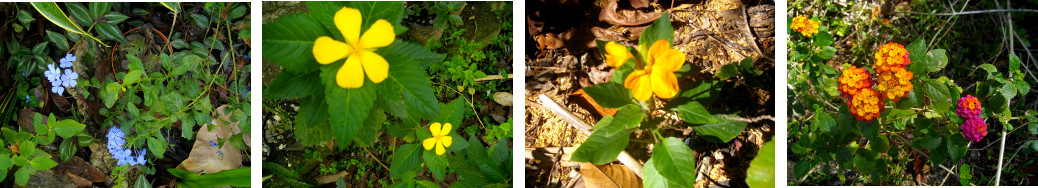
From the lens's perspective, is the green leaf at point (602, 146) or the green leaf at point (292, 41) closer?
the green leaf at point (292, 41)

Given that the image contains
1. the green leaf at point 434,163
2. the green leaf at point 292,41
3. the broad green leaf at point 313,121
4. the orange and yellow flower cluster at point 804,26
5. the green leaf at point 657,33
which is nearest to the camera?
the green leaf at point 292,41

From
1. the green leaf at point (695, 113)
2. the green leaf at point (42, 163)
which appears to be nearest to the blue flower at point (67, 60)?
the green leaf at point (42, 163)

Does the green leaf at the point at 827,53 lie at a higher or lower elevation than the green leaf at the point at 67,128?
higher

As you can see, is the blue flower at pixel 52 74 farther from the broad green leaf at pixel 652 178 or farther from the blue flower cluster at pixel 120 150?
the broad green leaf at pixel 652 178

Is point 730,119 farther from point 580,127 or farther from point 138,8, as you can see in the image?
point 138,8

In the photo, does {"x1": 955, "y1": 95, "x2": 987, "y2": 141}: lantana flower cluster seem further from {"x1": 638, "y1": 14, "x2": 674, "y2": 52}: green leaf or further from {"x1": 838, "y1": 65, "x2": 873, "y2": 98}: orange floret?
{"x1": 638, "y1": 14, "x2": 674, "y2": 52}: green leaf

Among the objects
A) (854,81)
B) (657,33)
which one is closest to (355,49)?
(657,33)
